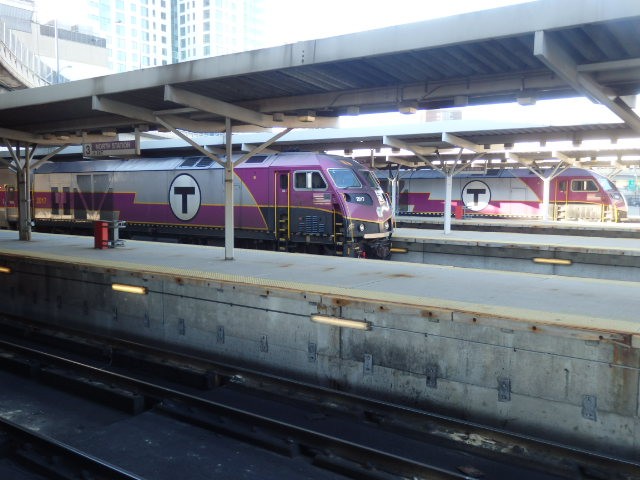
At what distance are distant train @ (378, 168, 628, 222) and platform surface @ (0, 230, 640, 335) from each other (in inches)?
748

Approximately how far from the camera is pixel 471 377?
7.26 m

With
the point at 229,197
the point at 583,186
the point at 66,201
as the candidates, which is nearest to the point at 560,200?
the point at 583,186

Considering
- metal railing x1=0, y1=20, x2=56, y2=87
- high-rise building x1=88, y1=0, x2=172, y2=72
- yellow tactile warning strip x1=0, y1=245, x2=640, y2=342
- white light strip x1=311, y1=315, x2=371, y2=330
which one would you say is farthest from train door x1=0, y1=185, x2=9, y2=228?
high-rise building x1=88, y1=0, x2=172, y2=72

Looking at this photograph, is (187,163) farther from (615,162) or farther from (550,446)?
(615,162)

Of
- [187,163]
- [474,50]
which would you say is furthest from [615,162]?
[474,50]

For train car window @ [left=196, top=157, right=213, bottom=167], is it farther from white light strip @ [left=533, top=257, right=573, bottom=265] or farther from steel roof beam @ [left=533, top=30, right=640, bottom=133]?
steel roof beam @ [left=533, top=30, right=640, bottom=133]

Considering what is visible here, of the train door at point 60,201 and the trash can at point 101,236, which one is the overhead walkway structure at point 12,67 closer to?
the train door at point 60,201

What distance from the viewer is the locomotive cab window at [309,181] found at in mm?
16406

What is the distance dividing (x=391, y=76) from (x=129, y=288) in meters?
6.45

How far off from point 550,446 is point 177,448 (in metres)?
4.50

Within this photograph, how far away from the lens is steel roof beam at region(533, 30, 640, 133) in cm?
702

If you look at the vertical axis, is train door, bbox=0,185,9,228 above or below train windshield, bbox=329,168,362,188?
below

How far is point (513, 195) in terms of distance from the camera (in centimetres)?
3206

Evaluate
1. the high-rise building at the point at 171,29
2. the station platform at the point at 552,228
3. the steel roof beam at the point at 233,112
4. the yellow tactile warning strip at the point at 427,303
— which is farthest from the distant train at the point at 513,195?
the high-rise building at the point at 171,29
